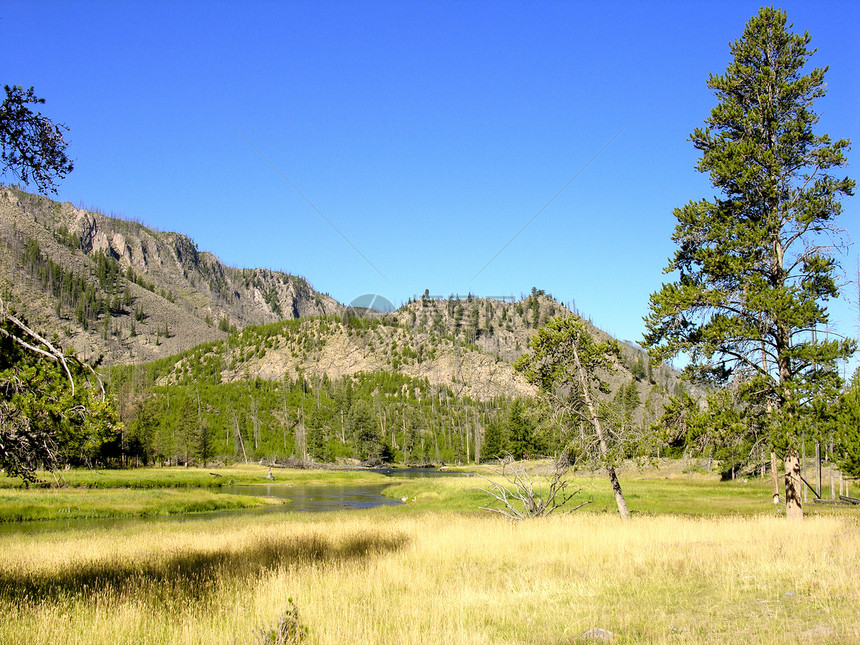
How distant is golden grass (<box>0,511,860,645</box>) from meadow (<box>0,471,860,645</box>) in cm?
5

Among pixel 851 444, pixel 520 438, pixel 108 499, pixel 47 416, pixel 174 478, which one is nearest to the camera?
pixel 47 416

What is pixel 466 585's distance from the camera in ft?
42.4

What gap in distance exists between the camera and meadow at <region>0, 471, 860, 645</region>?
934cm

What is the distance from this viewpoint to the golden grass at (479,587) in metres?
9.34

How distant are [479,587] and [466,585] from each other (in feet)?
1.02

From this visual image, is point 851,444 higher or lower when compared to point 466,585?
higher

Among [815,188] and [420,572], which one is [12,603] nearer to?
[420,572]

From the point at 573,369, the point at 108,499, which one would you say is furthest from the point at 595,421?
the point at 108,499

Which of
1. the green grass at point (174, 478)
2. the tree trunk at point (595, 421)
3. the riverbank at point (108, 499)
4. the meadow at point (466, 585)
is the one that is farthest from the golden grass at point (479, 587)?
the green grass at point (174, 478)

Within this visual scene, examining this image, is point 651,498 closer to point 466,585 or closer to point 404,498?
point 404,498

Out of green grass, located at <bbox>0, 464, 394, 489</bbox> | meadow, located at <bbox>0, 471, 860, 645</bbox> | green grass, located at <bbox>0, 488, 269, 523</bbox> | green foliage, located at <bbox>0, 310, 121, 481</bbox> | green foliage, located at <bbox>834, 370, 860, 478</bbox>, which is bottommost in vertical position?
green grass, located at <bbox>0, 464, 394, 489</bbox>

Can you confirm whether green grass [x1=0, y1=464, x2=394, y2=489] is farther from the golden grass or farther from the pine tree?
the pine tree

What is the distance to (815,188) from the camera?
815 inches

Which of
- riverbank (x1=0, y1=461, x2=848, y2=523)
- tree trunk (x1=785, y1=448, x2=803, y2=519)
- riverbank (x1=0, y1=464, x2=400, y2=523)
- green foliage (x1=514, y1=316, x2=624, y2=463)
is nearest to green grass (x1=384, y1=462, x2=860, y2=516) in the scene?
riverbank (x1=0, y1=461, x2=848, y2=523)
